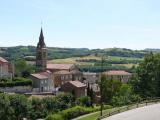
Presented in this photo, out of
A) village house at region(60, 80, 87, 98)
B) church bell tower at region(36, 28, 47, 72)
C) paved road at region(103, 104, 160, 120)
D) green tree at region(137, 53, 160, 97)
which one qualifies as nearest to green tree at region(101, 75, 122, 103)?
green tree at region(137, 53, 160, 97)

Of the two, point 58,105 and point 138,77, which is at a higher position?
point 138,77

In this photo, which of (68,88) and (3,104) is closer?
(3,104)

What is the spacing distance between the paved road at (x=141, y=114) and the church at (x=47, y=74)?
150ft

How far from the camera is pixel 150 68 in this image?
67.4 meters

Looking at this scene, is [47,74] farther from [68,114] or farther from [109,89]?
[68,114]

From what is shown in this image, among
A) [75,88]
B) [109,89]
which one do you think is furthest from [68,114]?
[75,88]

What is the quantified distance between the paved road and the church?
1800 inches

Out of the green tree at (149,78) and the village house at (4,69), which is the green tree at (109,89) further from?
the village house at (4,69)

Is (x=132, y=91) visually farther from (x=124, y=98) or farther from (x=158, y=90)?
(x=124, y=98)

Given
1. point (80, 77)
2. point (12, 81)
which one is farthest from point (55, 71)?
point (12, 81)

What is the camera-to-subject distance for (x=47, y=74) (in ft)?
347

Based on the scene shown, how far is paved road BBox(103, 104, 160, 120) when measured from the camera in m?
41.2

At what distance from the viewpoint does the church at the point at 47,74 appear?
96769 millimetres

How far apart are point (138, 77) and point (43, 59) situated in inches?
2262
